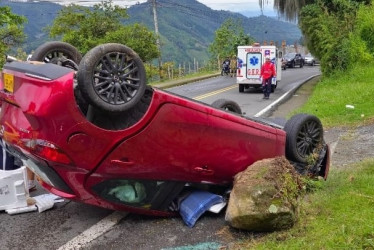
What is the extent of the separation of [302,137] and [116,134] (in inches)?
95.7

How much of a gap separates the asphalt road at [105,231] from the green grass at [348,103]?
630 centimetres

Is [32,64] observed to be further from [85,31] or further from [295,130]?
[85,31]

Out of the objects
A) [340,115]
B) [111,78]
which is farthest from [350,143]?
[111,78]

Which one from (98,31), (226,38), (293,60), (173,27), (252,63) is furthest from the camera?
(173,27)

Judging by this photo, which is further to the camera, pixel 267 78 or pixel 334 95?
pixel 267 78

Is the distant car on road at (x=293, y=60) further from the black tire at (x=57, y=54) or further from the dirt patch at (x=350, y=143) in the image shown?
the black tire at (x=57, y=54)

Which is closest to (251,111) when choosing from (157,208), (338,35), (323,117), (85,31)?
(323,117)

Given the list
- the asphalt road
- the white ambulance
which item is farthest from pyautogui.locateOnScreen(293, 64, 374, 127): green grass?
the asphalt road

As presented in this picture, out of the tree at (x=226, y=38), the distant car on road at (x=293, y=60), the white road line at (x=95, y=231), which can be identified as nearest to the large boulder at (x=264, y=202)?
the white road line at (x=95, y=231)

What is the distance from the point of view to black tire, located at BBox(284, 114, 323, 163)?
499 centimetres

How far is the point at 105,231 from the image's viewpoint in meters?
4.00

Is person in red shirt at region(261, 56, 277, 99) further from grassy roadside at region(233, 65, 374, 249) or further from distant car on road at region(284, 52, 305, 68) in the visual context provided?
distant car on road at region(284, 52, 305, 68)

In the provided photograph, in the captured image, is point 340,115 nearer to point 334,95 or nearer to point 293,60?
point 334,95

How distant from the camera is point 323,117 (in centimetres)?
1041
